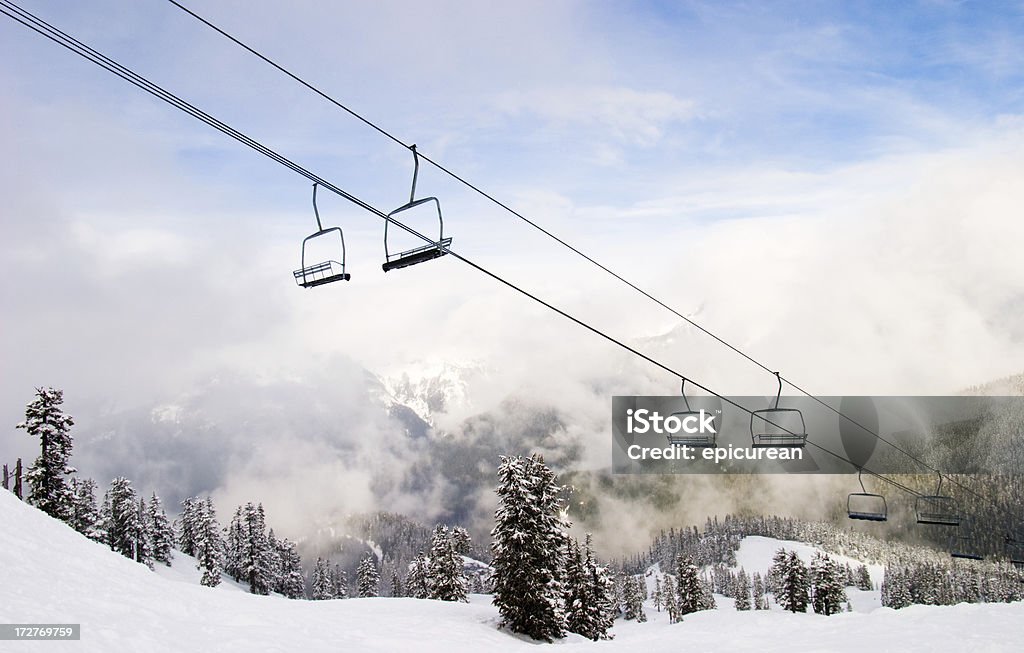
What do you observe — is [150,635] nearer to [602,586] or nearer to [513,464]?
[513,464]

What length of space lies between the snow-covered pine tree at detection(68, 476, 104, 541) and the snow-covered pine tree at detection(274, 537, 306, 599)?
31227mm

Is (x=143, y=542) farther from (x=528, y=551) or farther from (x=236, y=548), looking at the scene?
(x=528, y=551)

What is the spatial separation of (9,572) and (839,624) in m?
33.1

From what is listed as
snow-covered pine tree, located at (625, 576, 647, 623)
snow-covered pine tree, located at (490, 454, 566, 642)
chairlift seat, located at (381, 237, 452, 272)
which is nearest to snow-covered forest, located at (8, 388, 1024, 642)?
snow-covered pine tree, located at (490, 454, 566, 642)

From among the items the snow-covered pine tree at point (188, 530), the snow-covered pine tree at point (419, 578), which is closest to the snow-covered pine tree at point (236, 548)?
the snow-covered pine tree at point (188, 530)

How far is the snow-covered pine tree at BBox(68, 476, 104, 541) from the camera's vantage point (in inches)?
2660

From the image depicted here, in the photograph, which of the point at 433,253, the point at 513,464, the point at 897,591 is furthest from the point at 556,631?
the point at 897,591

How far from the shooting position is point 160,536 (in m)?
106

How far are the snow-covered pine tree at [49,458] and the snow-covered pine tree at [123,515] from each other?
1488 inches

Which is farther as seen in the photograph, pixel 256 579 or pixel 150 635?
pixel 256 579

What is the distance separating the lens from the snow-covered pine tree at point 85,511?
222ft

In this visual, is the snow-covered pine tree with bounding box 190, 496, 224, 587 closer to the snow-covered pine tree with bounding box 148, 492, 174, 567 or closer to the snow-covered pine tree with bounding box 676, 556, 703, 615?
the snow-covered pine tree with bounding box 148, 492, 174, 567

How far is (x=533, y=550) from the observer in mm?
50781

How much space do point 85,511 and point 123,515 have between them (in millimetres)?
15716
